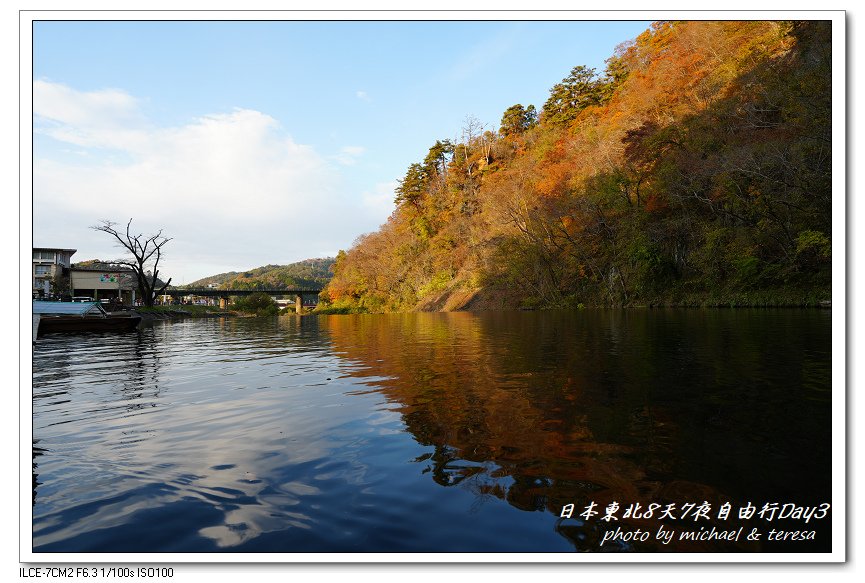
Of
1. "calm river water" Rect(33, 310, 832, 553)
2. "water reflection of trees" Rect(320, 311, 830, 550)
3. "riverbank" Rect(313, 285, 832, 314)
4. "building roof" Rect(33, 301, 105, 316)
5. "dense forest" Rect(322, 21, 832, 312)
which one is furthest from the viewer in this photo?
"riverbank" Rect(313, 285, 832, 314)

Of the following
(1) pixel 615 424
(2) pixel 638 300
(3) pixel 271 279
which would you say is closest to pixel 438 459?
(1) pixel 615 424

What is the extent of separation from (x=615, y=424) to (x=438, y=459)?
2307 mm

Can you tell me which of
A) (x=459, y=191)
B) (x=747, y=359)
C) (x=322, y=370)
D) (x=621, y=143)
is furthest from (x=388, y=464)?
(x=459, y=191)

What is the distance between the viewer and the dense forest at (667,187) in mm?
28153

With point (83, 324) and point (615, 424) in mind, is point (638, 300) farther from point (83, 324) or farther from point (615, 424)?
point (83, 324)

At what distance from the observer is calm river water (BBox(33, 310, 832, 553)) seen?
11.1 feet

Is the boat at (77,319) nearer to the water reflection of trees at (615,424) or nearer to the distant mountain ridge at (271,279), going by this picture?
the water reflection of trees at (615,424)

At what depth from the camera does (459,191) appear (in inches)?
3152

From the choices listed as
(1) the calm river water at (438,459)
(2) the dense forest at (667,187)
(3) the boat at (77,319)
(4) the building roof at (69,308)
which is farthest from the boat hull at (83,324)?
(2) the dense forest at (667,187)

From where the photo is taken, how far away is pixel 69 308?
100 ft

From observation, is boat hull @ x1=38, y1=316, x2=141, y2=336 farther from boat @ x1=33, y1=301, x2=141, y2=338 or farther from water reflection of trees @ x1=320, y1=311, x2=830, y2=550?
water reflection of trees @ x1=320, y1=311, x2=830, y2=550

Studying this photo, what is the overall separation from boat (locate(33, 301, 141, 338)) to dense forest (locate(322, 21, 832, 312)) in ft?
118

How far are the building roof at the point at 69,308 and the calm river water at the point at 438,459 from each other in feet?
78.5

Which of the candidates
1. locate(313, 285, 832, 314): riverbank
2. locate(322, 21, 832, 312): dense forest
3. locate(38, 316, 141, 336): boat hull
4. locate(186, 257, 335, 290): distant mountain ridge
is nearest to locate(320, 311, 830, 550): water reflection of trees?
locate(322, 21, 832, 312): dense forest
